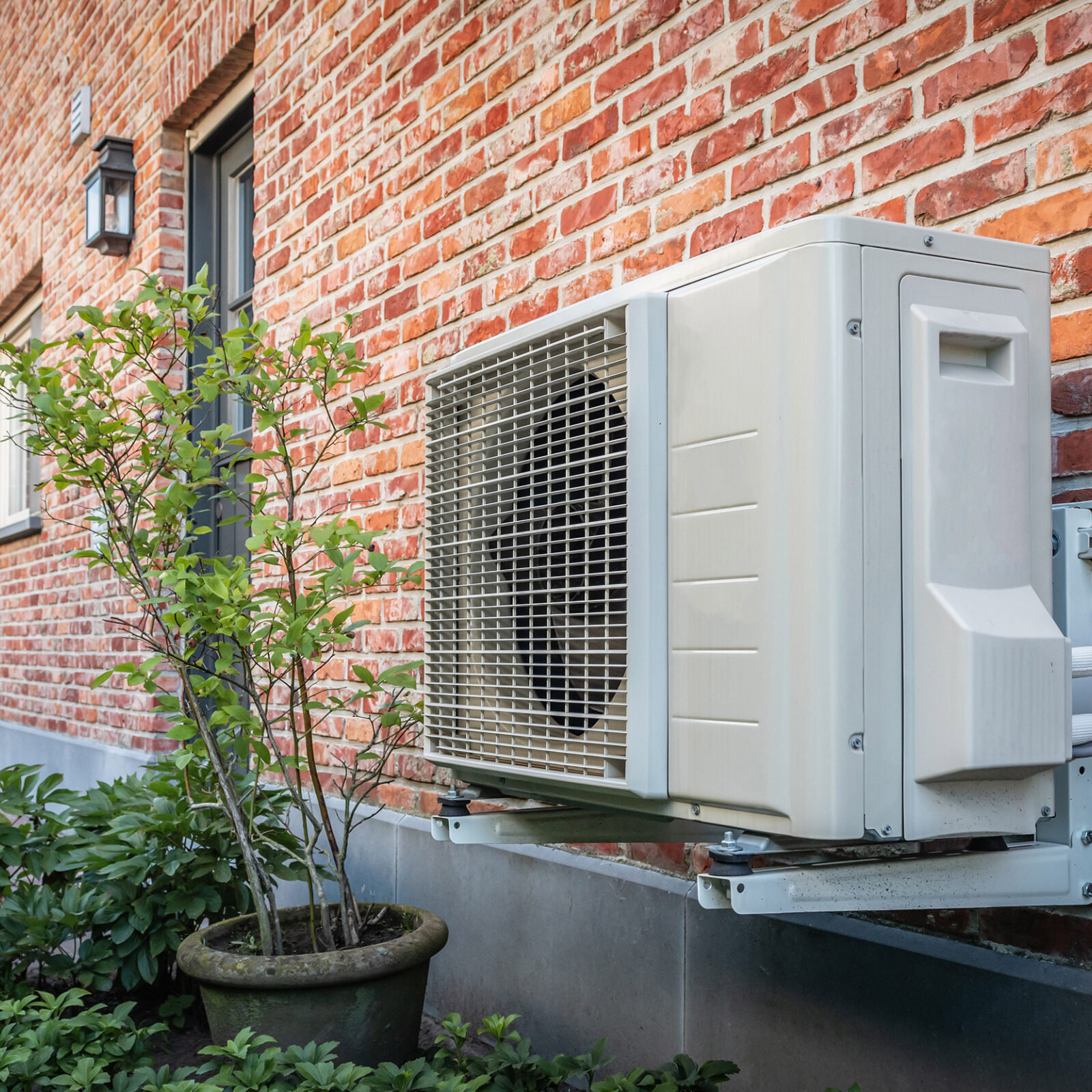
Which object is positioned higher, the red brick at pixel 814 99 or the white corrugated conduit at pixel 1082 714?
the red brick at pixel 814 99

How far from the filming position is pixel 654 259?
2.42 metres

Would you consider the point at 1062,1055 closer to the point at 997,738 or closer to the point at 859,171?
the point at 997,738

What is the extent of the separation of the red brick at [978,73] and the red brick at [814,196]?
7.1 inches

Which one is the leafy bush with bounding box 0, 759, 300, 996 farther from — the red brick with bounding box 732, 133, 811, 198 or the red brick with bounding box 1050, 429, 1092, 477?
the red brick with bounding box 1050, 429, 1092, 477

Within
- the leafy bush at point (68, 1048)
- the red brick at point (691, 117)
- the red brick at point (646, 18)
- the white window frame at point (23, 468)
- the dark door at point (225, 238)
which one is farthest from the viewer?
the white window frame at point (23, 468)

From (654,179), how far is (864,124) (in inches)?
22.0

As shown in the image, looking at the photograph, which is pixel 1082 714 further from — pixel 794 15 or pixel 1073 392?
pixel 794 15

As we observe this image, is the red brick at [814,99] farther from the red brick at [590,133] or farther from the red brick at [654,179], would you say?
the red brick at [590,133]

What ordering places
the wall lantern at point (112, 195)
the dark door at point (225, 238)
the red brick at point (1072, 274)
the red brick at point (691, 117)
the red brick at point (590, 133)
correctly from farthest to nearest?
the wall lantern at point (112, 195) → the dark door at point (225, 238) → the red brick at point (590, 133) → the red brick at point (691, 117) → the red brick at point (1072, 274)

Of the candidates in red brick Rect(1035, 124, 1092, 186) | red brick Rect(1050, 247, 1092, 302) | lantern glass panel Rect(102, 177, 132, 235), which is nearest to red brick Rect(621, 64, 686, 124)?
red brick Rect(1035, 124, 1092, 186)

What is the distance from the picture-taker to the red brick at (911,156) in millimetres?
1832

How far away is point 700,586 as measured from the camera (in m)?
1.40

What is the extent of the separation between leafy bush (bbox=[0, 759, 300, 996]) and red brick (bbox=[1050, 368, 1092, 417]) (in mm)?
1928

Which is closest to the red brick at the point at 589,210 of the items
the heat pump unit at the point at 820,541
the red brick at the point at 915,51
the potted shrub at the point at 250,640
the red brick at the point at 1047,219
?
the potted shrub at the point at 250,640
